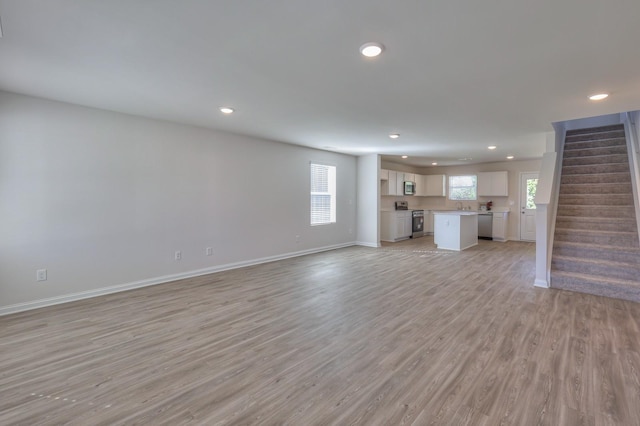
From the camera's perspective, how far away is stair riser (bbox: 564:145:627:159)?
557cm

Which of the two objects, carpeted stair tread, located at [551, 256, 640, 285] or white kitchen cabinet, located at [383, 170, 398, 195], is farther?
white kitchen cabinet, located at [383, 170, 398, 195]

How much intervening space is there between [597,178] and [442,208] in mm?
5001

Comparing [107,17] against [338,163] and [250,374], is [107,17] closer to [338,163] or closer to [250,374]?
[250,374]

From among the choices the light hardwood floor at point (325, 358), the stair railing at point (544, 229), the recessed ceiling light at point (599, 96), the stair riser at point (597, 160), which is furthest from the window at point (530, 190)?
the recessed ceiling light at point (599, 96)

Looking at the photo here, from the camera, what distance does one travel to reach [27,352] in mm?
2504

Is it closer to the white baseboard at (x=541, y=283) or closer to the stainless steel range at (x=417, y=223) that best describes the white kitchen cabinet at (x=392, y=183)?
the stainless steel range at (x=417, y=223)

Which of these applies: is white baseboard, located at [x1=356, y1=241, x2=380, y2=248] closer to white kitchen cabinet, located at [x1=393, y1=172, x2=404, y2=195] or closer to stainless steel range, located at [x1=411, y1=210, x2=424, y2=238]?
white kitchen cabinet, located at [x1=393, y1=172, x2=404, y2=195]

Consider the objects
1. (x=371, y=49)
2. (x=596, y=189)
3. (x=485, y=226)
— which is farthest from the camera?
(x=485, y=226)

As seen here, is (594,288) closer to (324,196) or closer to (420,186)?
(324,196)

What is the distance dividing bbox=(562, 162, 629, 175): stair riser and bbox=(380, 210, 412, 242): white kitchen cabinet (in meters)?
3.95

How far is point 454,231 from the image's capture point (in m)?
7.33

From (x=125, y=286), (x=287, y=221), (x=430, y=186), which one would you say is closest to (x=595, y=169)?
(x=430, y=186)

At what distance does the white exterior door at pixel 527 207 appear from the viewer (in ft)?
28.2

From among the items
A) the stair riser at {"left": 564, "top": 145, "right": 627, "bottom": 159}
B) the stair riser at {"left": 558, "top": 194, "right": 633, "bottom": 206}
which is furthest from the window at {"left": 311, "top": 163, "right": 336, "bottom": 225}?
the stair riser at {"left": 564, "top": 145, "right": 627, "bottom": 159}
